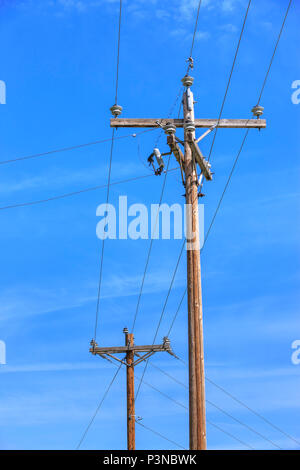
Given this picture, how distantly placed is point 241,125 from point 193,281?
11.6 ft

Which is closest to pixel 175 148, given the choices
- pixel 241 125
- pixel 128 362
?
pixel 241 125

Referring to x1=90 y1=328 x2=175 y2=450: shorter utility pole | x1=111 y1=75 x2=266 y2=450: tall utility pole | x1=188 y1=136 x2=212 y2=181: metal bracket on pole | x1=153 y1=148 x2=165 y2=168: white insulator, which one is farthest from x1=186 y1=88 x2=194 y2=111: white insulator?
x1=90 y1=328 x2=175 y2=450: shorter utility pole

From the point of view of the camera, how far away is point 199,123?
42.8 ft

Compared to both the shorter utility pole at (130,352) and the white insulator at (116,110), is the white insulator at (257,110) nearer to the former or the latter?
the white insulator at (116,110)

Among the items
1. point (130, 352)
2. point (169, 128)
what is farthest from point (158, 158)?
point (130, 352)

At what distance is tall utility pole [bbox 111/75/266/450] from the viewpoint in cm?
1103

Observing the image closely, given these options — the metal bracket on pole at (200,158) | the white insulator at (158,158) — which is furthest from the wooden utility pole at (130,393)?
the metal bracket on pole at (200,158)

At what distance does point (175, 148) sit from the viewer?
12.4 metres

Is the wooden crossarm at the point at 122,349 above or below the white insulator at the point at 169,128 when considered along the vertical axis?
above

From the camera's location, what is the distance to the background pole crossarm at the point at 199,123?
12.8 meters

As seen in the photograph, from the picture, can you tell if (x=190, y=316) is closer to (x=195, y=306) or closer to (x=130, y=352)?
(x=195, y=306)

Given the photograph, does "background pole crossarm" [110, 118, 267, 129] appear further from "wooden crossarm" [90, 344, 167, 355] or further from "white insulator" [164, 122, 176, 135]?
"wooden crossarm" [90, 344, 167, 355]
